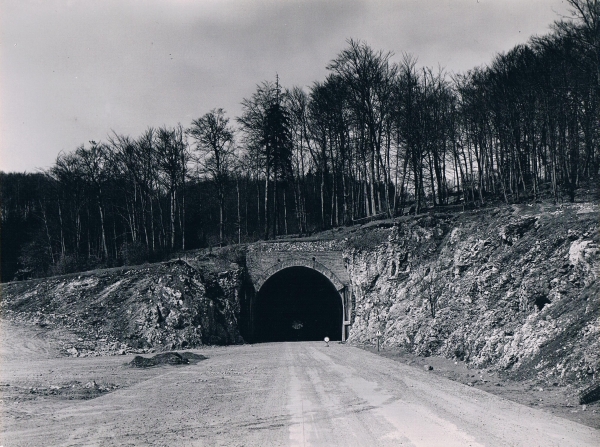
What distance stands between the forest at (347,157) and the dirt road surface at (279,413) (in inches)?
889

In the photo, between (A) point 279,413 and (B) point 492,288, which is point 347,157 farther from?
(A) point 279,413

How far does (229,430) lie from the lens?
10.3 meters

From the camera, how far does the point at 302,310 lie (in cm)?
4500

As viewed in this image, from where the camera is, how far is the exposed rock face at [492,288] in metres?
15.9

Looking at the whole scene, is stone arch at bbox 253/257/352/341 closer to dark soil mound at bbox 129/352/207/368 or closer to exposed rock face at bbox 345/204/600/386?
exposed rock face at bbox 345/204/600/386

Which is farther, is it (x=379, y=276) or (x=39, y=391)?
(x=379, y=276)

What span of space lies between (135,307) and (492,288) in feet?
72.7

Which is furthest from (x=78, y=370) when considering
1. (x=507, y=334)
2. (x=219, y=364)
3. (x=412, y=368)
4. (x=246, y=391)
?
(x=507, y=334)

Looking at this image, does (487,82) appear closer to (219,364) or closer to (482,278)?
(482,278)

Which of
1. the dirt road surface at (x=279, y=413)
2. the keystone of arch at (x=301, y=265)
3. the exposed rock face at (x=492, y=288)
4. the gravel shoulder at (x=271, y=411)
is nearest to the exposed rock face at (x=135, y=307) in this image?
the keystone of arch at (x=301, y=265)

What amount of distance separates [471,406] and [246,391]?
648 cm

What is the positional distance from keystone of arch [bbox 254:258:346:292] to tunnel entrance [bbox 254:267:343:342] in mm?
4663

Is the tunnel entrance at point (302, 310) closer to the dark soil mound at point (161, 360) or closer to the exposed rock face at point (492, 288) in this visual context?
the exposed rock face at point (492, 288)

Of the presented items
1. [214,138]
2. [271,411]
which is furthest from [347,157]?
[271,411]
